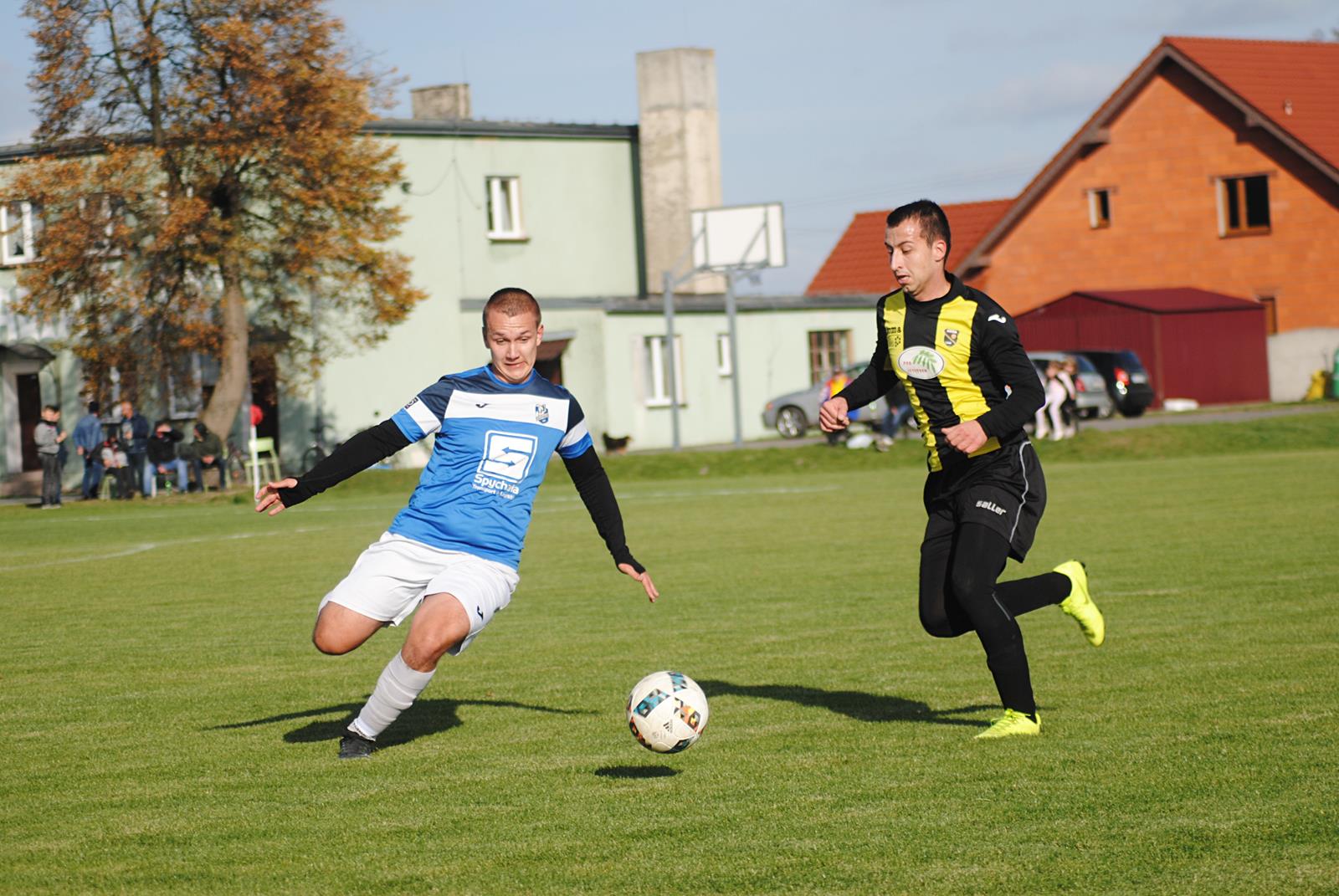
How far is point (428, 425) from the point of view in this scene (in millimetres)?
7137

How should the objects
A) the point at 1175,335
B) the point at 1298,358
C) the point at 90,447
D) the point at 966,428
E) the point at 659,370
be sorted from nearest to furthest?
the point at 966,428, the point at 90,447, the point at 659,370, the point at 1175,335, the point at 1298,358

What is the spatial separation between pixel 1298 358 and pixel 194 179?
3122cm

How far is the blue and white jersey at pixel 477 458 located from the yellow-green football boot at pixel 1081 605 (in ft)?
8.18

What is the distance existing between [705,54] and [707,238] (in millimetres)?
6592

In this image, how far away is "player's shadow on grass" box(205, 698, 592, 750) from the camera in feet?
25.4

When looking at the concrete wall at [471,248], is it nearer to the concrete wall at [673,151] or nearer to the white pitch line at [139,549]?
the concrete wall at [673,151]

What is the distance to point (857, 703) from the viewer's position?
27.1 feet

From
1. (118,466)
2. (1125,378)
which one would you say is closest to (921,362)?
(118,466)

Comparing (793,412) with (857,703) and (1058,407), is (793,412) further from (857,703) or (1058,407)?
(857,703)

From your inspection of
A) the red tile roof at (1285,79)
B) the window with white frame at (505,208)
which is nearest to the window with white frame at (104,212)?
the window with white frame at (505,208)

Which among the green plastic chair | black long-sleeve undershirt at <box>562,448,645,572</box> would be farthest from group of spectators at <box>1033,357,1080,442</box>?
black long-sleeve undershirt at <box>562,448,645,572</box>

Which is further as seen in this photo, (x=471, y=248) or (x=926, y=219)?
(x=471, y=248)

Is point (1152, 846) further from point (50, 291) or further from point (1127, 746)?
point (50, 291)

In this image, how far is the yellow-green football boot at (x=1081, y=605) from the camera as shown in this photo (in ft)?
25.8
